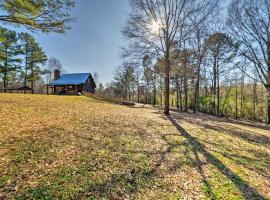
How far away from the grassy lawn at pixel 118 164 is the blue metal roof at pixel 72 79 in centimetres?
2729

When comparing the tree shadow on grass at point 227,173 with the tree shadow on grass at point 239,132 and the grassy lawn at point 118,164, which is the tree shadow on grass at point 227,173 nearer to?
the grassy lawn at point 118,164

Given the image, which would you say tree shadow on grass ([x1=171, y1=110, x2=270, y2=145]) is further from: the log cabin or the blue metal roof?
the blue metal roof

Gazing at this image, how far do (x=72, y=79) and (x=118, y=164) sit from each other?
107 ft

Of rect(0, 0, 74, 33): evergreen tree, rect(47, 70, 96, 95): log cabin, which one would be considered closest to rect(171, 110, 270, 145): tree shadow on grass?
rect(0, 0, 74, 33): evergreen tree

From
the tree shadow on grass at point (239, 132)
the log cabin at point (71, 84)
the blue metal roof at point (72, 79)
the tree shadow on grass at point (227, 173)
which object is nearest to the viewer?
the tree shadow on grass at point (227, 173)

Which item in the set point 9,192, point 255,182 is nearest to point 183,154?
point 255,182

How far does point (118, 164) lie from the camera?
4227 millimetres

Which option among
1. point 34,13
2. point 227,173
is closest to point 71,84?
point 34,13

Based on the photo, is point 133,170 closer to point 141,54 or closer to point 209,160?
point 209,160

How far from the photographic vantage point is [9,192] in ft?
9.91

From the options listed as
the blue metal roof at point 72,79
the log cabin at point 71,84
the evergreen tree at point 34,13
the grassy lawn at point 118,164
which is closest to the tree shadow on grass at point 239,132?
A: the grassy lawn at point 118,164

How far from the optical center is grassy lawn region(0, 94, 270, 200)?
3.31m

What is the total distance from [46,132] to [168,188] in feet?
13.1

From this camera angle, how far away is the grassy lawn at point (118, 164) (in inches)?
130
